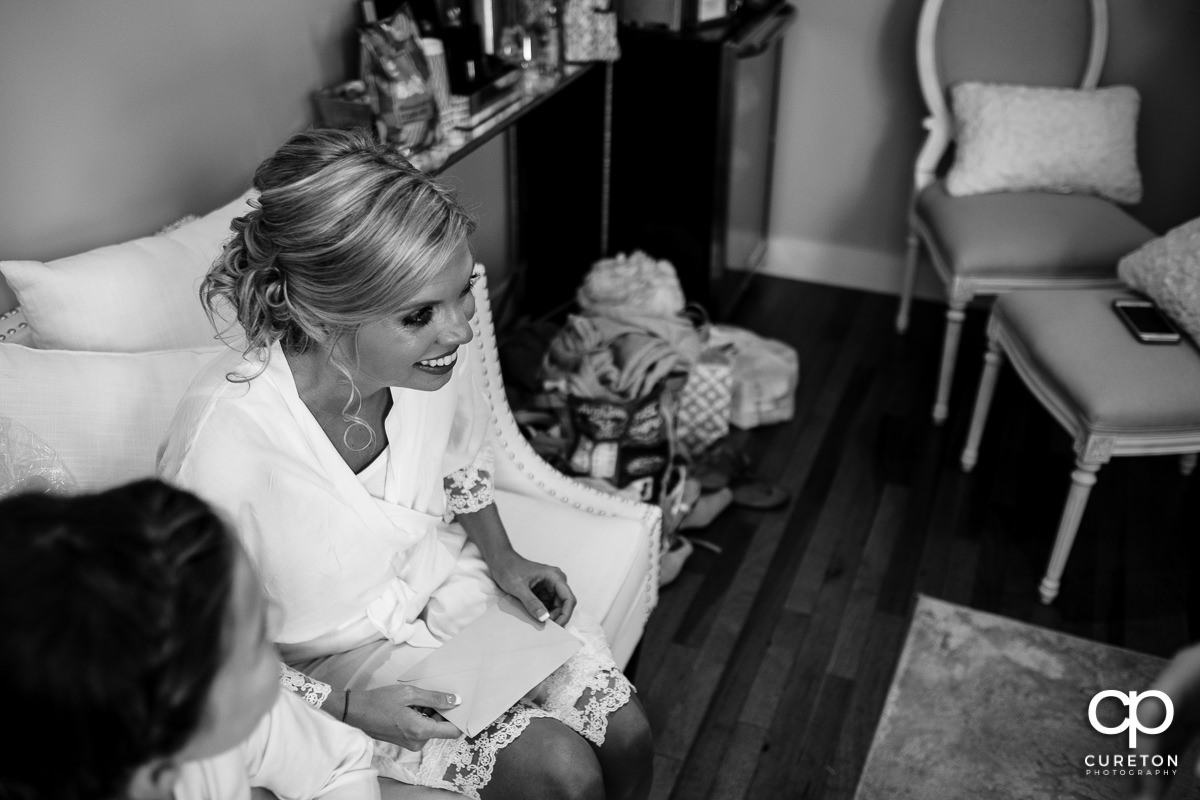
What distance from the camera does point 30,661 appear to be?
69cm

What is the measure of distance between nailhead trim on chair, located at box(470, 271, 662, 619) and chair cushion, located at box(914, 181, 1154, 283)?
4.21 ft

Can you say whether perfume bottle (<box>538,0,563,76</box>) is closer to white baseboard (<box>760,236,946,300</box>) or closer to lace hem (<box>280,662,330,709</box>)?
white baseboard (<box>760,236,946,300</box>)

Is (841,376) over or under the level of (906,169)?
under

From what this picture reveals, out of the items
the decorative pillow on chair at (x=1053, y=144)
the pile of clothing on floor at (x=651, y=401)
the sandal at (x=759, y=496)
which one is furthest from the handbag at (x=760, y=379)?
the decorative pillow on chair at (x=1053, y=144)

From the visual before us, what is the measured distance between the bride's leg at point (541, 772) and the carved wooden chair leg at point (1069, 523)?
51.4 inches

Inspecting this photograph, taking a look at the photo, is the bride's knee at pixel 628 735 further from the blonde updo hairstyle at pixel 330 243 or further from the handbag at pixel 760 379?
the handbag at pixel 760 379

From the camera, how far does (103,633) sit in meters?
0.71

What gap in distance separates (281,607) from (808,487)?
1653 mm

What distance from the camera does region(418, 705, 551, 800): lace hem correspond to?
4.61 feet

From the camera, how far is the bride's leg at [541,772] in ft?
4.62

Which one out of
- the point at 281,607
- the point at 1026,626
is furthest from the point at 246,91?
the point at 1026,626

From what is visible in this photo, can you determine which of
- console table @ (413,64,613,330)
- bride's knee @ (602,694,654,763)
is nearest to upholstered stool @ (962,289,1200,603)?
bride's knee @ (602,694,654,763)

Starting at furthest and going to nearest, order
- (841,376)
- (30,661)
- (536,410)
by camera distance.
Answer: (841,376)
(536,410)
(30,661)

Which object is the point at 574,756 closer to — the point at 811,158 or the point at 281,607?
the point at 281,607
